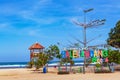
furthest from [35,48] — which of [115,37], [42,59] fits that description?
[115,37]

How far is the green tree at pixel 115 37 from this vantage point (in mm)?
62619

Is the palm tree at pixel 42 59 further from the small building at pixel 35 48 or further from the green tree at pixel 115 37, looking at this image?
the green tree at pixel 115 37

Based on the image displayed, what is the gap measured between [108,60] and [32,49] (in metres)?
17.2

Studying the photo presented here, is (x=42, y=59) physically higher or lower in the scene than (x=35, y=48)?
lower

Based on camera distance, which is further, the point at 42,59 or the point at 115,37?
the point at 115,37

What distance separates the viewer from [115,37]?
63406 millimetres

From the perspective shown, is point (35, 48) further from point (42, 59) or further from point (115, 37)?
point (115, 37)

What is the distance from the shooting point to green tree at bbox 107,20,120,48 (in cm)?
6262

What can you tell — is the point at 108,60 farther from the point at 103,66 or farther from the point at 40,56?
the point at 40,56

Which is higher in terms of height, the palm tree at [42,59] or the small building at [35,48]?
the small building at [35,48]

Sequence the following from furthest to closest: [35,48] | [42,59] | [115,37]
A: [35,48] → [115,37] → [42,59]

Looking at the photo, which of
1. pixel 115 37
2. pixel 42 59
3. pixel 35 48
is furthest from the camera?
pixel 35 48

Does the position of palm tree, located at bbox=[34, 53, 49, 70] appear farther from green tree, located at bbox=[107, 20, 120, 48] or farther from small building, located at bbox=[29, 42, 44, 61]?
green tree, located at bbox=[107, 20, 120, 48]

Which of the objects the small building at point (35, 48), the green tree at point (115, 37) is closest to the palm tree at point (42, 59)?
the small building at point (35, 48)
